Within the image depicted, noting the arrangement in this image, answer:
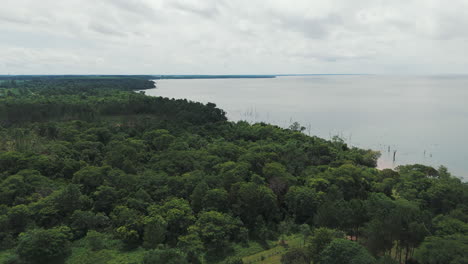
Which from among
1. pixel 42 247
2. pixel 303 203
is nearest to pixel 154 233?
pixel 42 247

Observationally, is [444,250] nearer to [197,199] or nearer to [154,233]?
[197,199]

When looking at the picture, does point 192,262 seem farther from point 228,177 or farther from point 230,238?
point 228,177

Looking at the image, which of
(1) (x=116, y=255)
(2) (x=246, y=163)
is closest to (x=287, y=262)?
(1) (x=116, y=255)

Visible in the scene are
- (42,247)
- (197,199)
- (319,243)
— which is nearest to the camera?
(319,243)

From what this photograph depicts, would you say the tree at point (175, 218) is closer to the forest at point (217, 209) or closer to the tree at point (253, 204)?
the forest at point (217, 209)

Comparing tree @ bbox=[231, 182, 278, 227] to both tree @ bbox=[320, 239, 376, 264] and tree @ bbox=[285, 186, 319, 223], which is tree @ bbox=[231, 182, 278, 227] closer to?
tree @ bbox=[285, 186, 319, 223]

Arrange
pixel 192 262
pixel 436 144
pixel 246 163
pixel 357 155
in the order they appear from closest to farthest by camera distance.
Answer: pixel 192 262, pixel 246 163, pixel 357 155, pixel 436 144

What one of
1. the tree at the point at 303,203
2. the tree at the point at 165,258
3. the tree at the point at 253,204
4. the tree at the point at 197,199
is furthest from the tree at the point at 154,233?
the tree at the point at 303,203
